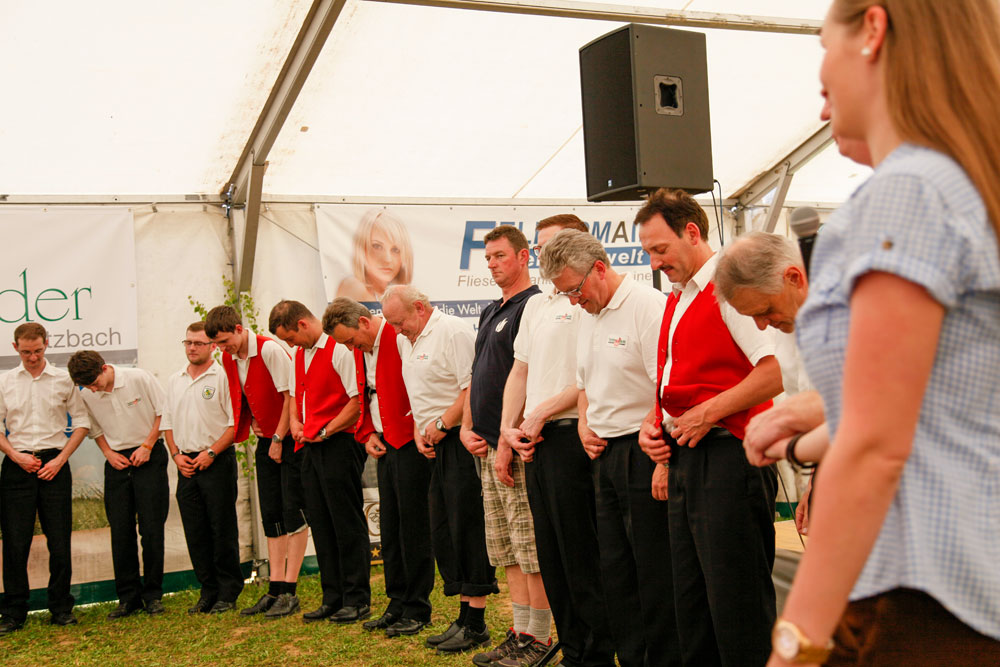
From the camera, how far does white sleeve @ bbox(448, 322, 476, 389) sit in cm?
443

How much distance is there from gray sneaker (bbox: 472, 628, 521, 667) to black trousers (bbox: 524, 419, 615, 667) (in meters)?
0.40

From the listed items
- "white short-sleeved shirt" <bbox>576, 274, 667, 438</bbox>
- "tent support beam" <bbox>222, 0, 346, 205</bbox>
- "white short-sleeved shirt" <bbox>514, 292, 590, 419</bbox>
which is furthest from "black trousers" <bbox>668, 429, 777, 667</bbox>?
"tent support beam" <bbox>222, 0, 346, 205</bbox>

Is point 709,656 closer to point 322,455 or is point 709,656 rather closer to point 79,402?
point 322,455

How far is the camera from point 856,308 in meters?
0.82

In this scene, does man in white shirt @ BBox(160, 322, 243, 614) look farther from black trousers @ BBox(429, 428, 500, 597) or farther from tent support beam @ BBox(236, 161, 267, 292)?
black trousers @ BBox(429, 428, 500, 597)

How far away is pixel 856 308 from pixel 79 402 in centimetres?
597

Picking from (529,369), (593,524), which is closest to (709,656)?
(593,524)

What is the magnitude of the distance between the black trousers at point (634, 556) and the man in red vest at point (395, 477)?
5.58 ft

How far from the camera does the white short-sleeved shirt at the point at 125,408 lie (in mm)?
5871

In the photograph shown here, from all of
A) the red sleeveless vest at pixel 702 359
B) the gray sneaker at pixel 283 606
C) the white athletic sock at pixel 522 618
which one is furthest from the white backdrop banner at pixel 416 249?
the red sleeveless vest at pixel 702 359

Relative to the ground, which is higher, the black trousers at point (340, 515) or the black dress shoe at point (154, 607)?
the black trousers at point (340, 515)

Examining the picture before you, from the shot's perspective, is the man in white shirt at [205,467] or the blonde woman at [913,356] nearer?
the blonde woman at [913,356]

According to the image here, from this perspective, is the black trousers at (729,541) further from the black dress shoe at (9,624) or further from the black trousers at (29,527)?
the black dress shoe at (9,624)

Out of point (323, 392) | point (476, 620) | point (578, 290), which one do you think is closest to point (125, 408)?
point (323, 392)
